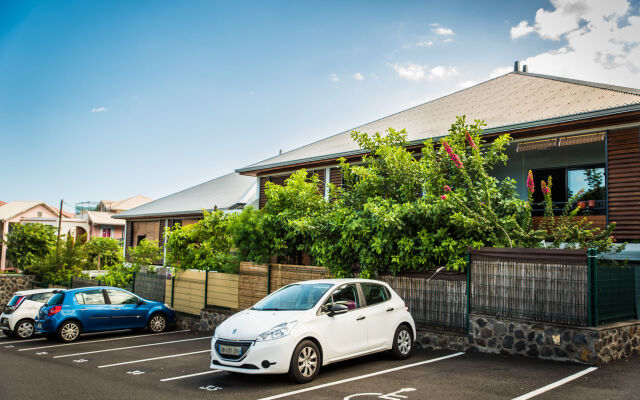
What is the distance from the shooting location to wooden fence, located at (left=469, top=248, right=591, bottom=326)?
8789 millimetres

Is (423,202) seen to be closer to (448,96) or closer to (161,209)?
(448,96)

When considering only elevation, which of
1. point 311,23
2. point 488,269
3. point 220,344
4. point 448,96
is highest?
point 311,23

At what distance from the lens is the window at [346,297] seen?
26.9 feet

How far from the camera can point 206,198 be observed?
93.6 ft

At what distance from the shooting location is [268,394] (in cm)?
686

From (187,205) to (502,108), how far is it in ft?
60.0

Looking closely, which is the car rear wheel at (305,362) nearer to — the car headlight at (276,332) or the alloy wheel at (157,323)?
the car headlight at (276,332)

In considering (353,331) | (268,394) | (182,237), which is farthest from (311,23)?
(268,394)

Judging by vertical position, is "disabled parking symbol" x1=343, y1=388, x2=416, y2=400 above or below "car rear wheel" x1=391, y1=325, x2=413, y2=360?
below

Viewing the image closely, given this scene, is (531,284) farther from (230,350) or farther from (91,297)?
(91,297)

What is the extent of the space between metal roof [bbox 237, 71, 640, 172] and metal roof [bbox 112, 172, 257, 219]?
15.4 ft

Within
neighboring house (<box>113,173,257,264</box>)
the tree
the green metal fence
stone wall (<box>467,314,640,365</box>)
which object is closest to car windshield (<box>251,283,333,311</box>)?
stone wall (<box>467,314,640,365</box>)

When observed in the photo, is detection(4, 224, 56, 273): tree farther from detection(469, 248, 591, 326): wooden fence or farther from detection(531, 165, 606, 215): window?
detection(469, 248, 591, 326): wooden fence

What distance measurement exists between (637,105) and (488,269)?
5512 mm
